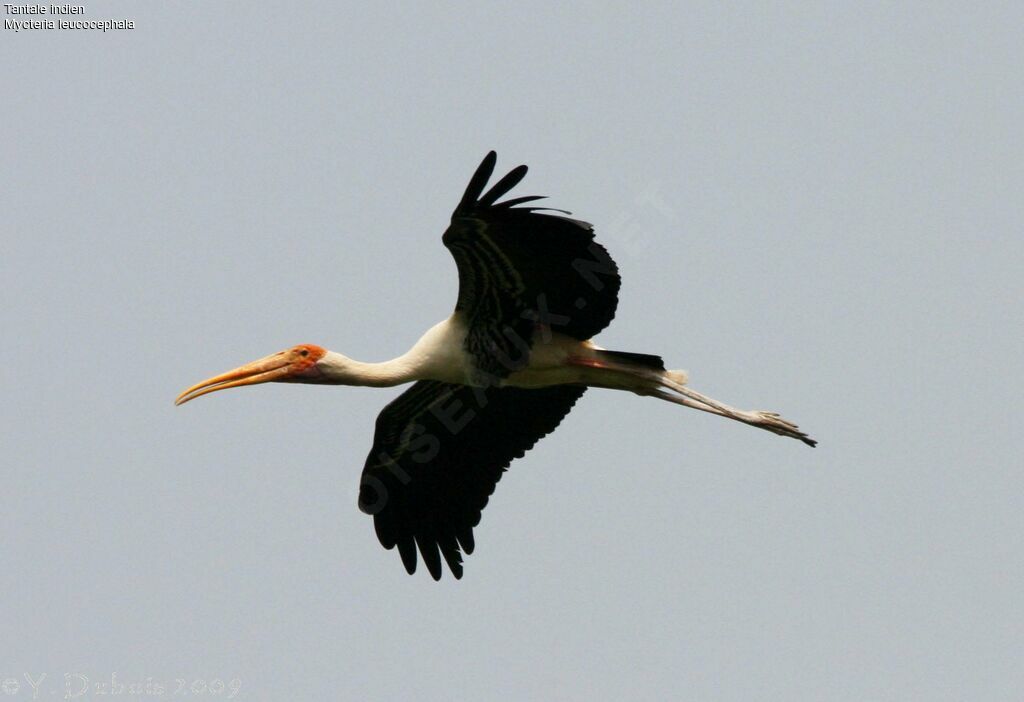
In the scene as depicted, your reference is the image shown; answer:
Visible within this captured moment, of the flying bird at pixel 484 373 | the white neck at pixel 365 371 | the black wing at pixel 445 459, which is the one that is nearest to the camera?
the flying bird at pixel 484 373

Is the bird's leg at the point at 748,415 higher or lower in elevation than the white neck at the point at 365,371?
lower

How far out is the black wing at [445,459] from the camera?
1464cm

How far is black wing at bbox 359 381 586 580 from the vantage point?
14.6 m

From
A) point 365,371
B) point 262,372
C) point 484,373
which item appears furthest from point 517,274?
point 262,372

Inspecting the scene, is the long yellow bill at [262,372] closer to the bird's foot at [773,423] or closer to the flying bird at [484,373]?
the flying bird at [484,373]

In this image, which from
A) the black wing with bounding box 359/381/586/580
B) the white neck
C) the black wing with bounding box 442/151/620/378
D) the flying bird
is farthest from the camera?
the black wing with bounding box 359/381/586/580

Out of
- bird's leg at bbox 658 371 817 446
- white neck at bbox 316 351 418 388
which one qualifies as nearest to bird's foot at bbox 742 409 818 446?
bird's leg at bbox 658 371 817 446

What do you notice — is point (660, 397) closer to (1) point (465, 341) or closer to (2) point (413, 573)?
(1) point (465, 341)

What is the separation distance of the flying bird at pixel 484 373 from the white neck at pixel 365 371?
0.01 metres

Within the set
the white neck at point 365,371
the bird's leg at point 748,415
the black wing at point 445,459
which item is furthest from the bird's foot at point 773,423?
the white neck at point 365,371

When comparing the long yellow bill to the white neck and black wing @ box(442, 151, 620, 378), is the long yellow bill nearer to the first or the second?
the white neck

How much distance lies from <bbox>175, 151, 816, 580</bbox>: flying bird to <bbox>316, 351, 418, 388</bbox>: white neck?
0.01 m

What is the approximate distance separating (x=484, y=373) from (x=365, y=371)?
3.56 feet

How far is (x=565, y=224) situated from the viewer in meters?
11.9
